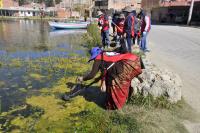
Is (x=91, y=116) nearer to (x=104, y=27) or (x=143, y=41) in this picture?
(x=143, y=41)

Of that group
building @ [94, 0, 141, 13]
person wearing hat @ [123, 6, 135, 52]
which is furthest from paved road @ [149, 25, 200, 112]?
building @ [94, 0, 141, 13]

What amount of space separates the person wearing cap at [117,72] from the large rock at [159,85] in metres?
0.41

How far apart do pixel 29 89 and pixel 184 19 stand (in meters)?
40.6

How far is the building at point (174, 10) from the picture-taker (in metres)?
43.0

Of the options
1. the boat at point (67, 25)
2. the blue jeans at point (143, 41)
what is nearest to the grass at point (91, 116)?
the blue jeans at point (143, 41)

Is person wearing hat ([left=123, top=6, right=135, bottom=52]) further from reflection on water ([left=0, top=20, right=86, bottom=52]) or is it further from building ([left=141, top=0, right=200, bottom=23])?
building ([left=141, top=0, right=200, bottom=23])

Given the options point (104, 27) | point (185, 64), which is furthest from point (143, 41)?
point (185, 64)

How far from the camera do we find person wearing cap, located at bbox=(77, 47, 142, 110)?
6109mm

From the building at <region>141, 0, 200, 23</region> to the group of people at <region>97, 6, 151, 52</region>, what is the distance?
3007 cm

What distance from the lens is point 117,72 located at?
612 cm

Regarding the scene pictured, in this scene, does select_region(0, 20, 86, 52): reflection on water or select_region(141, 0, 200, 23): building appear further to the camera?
select_region(141, 0, 200, 23): building

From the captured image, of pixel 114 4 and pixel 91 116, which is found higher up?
pixel 114 4

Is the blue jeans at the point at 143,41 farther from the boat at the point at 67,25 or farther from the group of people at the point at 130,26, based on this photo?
the boat at the point at 67,25

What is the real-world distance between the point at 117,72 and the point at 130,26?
5.08m
